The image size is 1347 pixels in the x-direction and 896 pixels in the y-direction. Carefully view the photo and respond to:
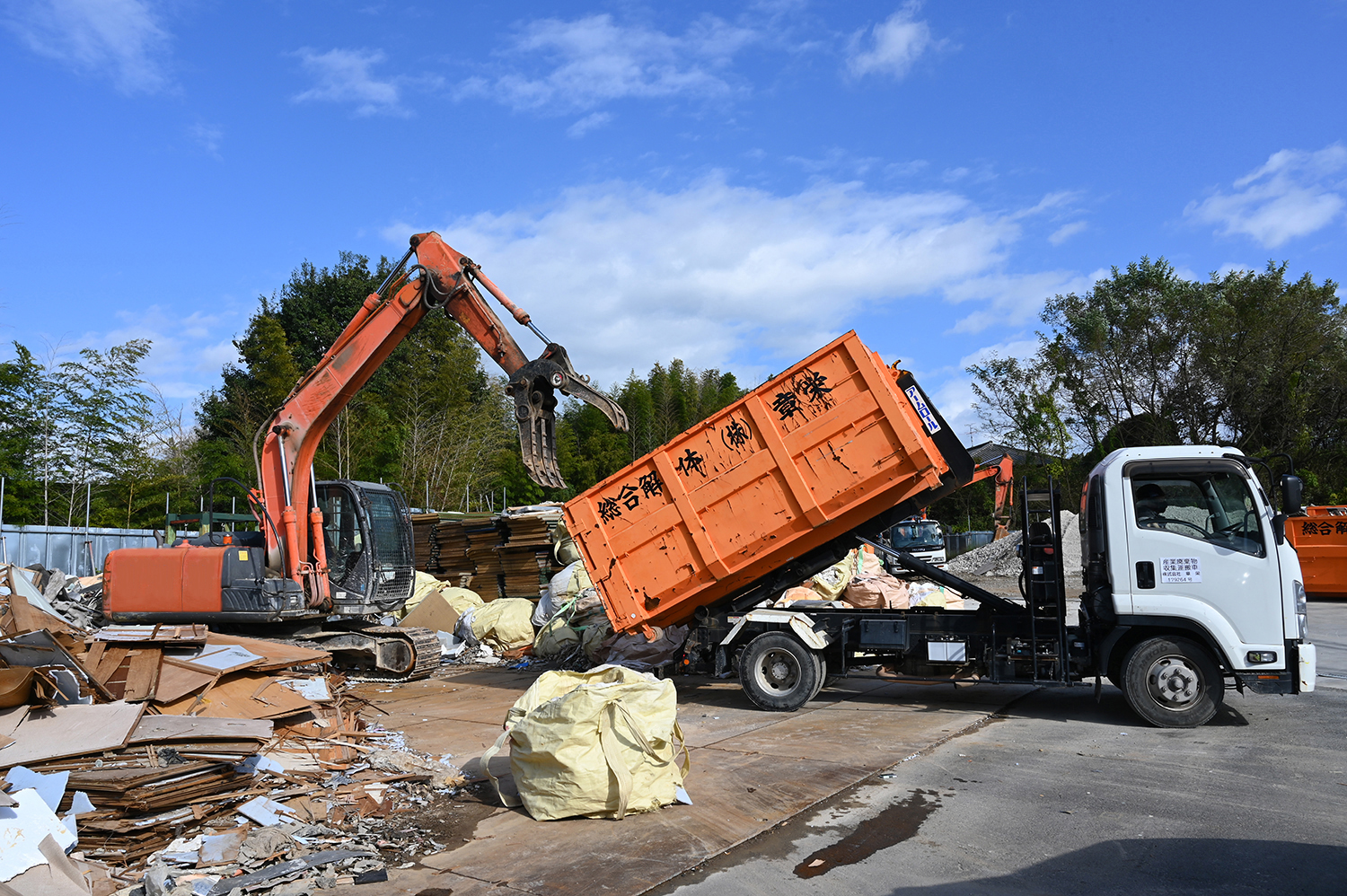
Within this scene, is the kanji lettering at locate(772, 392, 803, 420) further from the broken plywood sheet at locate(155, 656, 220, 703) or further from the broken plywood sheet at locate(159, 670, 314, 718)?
the broken plywood sheet at locate(155, 656, 220, 703)

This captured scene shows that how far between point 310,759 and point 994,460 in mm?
6793

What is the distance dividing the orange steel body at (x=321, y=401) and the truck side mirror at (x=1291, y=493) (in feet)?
25.1

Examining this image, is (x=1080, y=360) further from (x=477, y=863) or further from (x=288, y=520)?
(x=477, y=863)

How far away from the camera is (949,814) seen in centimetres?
534

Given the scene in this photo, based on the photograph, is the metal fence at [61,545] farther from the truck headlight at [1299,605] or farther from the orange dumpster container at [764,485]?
the truck headlight at [1299,605]

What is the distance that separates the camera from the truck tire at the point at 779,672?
28.3 feet

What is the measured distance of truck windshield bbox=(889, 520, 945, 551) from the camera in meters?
23.0

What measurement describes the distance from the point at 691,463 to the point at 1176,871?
5128 millimetres

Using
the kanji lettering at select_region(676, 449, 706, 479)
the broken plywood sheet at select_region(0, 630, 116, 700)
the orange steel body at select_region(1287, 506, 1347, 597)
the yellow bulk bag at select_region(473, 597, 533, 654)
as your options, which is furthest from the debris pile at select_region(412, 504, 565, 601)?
the orange steel body at select_region(1287, 506, 1347, 597)

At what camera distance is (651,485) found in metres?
8.68

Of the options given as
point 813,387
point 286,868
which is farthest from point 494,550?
point 286,868

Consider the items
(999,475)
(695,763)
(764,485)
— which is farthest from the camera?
(999,475)

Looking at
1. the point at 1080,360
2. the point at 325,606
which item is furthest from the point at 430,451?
the point at 1080,360

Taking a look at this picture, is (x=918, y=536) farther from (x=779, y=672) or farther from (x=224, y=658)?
(x=224, y=658)
